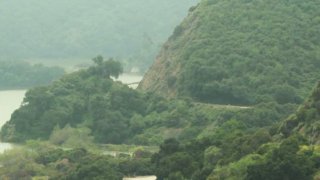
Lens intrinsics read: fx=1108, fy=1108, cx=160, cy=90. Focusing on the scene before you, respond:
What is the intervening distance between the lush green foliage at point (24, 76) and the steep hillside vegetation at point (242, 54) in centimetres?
3662

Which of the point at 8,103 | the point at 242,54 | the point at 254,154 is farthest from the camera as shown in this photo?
the point at 8,103

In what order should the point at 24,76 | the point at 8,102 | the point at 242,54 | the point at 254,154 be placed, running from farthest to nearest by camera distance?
the point at 24,76 < the point at 8,102 < the point at 242,54 < the point at 254,154

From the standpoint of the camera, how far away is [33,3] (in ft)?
585

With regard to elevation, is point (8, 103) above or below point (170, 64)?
below

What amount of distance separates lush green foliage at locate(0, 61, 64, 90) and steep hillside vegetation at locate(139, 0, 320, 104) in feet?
120

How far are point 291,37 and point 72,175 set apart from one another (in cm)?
3064

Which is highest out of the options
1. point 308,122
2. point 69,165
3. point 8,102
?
point 8,102

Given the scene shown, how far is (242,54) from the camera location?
68.9 m

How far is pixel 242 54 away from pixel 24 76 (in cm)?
4737

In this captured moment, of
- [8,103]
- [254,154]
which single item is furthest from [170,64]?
[254,154]

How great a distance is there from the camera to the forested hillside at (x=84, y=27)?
495 feet

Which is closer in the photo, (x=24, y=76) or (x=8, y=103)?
(x=8, y=103)

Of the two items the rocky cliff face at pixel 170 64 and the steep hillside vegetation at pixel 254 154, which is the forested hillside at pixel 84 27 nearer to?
the rocky cliff face at pixel 170 64

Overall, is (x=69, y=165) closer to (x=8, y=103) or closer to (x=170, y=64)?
(x=170, y=64)
